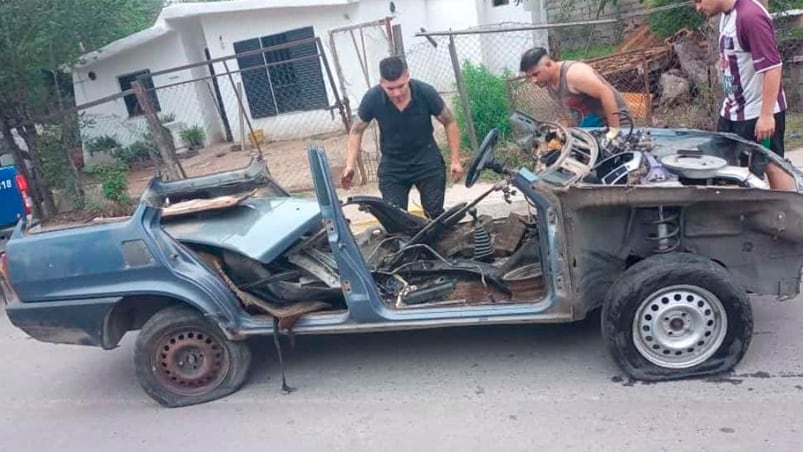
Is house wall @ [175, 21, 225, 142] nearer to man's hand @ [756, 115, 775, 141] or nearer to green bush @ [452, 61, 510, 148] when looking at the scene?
green bush @ [452, 61, 510, 148]

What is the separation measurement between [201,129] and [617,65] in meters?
10.0

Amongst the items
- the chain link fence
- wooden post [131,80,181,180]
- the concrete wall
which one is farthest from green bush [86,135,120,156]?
the chain link fence

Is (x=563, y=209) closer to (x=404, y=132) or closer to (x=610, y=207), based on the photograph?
(x=610, y=207)

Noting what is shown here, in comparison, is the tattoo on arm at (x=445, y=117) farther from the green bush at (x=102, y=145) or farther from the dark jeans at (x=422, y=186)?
the green bush at (x=102, y=145)

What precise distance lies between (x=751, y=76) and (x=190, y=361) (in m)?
3.88

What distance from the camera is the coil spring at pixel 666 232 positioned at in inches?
145

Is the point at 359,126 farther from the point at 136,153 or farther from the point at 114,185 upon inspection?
the point at 136,153

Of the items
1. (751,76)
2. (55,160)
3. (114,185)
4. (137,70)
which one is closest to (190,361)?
(751,76)

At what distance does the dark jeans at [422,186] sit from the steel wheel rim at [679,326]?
2063 millimetres

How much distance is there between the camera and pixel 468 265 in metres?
4.39

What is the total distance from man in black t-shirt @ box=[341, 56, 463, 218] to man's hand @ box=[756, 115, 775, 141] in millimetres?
1903

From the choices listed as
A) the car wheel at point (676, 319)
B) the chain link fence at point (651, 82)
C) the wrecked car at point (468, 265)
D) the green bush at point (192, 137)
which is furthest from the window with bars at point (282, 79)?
the car wheel at point (676, 319)

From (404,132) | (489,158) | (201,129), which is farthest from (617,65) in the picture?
(201,129)

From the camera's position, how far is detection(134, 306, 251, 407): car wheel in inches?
161
